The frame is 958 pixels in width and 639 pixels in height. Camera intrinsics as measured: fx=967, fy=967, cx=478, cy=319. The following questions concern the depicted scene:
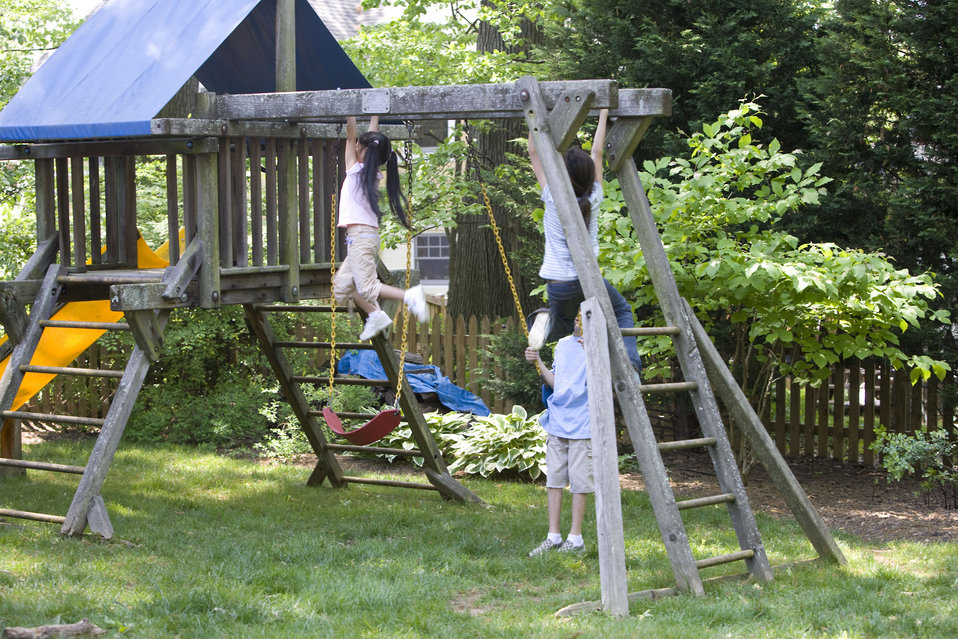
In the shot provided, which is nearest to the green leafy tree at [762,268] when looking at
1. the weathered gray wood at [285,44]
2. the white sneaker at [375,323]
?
A: the white sneaker at [375,323]

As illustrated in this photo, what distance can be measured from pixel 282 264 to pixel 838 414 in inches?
210

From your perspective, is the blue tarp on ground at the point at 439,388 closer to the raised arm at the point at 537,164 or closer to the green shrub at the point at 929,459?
the green shrub at the point at 929,459

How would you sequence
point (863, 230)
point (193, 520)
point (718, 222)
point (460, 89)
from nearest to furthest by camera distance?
point (460, 89) → point (193, 520) → point (718, 222) → point (863, 230)

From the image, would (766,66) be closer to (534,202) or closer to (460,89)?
(534,202)

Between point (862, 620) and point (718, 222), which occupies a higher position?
point (718, 222)

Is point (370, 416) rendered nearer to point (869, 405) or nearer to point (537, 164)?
point (537, 164)

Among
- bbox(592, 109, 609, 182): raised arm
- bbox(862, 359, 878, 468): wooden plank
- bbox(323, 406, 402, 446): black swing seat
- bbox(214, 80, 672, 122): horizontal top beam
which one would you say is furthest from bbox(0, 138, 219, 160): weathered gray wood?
bbox(862, 359, 878, 468): wooden plank

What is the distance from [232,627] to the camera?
4.08 metres

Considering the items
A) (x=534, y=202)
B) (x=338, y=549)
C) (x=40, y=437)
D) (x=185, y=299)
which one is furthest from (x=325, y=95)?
(x=40, y=437)

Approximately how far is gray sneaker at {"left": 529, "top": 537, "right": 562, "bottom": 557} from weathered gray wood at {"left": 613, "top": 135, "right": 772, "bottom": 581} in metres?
1.04

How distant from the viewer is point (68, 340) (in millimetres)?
7031

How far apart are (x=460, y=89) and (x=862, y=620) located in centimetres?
335

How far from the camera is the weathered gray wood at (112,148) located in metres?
5.92

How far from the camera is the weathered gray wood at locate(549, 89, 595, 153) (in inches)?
196
